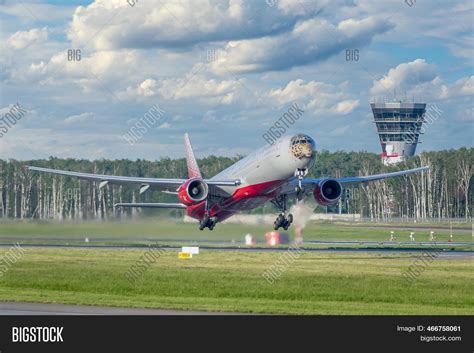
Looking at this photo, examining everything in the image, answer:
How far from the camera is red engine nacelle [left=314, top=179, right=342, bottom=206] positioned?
6316 centimetres

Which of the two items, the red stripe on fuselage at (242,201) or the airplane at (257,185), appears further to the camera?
the red stripe on fuselage at (242,201)

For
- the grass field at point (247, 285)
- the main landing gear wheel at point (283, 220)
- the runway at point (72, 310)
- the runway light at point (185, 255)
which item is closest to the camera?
the runway at point (72, 310)

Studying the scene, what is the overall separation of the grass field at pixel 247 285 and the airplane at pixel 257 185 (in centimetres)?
548

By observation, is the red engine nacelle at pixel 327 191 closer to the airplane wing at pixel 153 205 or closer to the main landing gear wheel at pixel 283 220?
the main landing gear wheel at pixel 283 220

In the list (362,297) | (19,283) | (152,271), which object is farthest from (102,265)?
(362,297)

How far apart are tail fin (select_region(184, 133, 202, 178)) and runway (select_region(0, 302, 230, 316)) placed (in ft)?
138

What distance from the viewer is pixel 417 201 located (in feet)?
546

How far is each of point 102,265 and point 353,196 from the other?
416 ft

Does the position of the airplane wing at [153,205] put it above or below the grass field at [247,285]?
above

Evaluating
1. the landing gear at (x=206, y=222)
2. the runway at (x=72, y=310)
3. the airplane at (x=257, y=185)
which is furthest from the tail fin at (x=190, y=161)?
the runway at (x=72, y=310)

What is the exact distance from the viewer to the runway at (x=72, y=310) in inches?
1168

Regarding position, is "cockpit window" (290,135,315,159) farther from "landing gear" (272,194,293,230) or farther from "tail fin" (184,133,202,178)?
"tail fin" (184,133,202,178)

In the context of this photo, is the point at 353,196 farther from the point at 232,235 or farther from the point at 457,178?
the point at 232,235

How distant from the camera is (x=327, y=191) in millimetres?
63312
